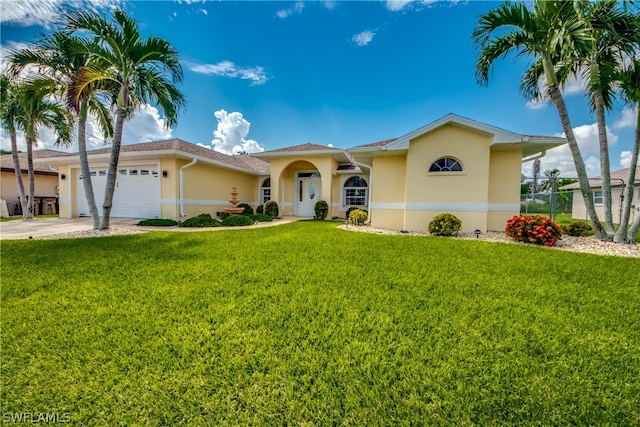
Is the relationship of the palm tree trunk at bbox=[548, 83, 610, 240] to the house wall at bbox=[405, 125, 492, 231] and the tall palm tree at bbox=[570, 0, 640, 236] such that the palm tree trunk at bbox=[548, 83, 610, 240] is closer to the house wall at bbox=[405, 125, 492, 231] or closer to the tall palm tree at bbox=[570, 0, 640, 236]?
the tall palm tree at bbox=[570, 0, 640, 236]

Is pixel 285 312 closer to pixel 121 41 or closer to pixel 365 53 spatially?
pixel 121 41

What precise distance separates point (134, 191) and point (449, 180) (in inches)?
620

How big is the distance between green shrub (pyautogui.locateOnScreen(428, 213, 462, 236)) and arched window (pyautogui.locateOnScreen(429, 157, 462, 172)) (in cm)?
184

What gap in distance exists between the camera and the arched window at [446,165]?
30.4 ft

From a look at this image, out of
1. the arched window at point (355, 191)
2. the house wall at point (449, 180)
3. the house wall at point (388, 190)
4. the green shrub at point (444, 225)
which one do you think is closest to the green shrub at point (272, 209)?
the arched window at point (355, 191)

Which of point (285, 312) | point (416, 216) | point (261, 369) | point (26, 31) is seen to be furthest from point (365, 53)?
point (261, 369)

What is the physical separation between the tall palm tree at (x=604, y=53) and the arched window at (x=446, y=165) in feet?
13.1

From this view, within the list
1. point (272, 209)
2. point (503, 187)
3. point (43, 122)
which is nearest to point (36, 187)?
point (43, 122)

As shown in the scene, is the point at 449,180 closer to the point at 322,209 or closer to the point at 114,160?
the point at 322,209

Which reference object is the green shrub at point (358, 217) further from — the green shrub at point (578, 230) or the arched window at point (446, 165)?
the green shrub at point (578, 230)

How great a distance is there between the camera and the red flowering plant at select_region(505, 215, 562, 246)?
7.16 meters

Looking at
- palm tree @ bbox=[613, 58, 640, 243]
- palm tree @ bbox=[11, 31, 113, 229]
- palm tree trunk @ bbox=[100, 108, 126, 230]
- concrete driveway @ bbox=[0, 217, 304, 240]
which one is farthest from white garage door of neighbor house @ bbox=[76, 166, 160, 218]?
palm tree @ bbox=[613, 58, 640, 243]

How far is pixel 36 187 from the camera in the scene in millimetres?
18453

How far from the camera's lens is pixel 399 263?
17.8ft
